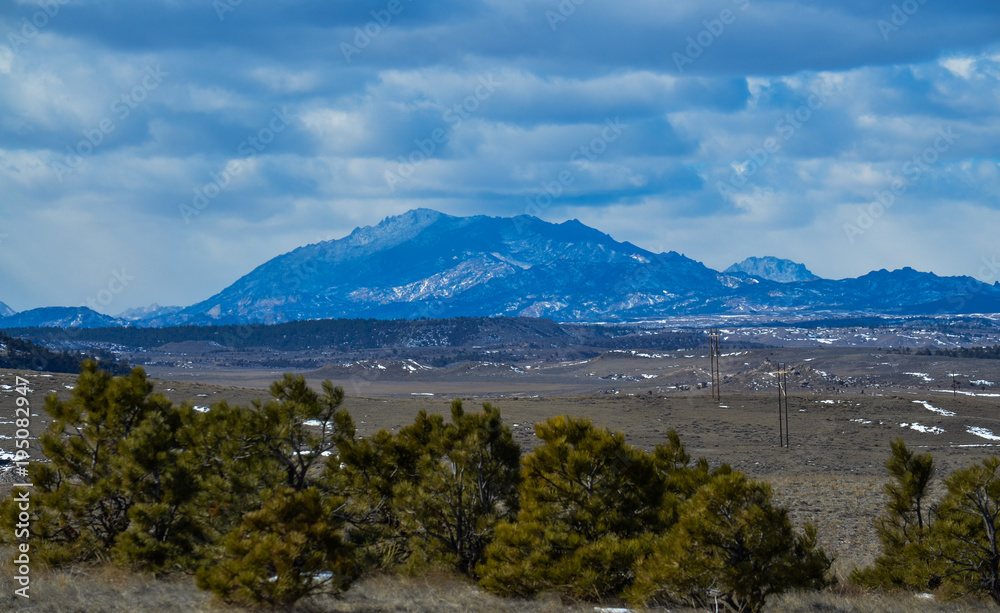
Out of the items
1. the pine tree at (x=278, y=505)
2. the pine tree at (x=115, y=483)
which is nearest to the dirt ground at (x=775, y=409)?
the pine tree at (x=115, y=483)

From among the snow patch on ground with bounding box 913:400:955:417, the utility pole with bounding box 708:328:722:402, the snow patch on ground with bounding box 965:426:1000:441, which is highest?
the utility pole with bounding box 708:328:722:402

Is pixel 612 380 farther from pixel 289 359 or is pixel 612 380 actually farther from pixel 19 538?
pixel 19 538

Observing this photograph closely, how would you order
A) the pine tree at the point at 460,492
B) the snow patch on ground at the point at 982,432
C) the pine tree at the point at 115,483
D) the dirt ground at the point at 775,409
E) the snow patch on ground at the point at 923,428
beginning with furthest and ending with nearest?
1. the snow patch on ground at the point at 923,428
2. the snow patch on ground at the point at 982,432
3. the dirt ground at the point at 775,409
4. the pine tree at the point at 460,492
5. the pine tree at the point at 115,483

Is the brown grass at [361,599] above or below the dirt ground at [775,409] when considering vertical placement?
above

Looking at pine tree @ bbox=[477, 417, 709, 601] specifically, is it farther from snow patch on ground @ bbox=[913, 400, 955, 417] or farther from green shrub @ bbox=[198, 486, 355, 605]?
snow patch on ground @ bbox=[913, 400, 955, 417]

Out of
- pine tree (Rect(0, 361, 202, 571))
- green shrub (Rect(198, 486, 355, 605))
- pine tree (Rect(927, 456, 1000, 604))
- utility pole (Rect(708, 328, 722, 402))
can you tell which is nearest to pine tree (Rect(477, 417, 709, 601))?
green shrub (Rect(198, 486, 355, 605))

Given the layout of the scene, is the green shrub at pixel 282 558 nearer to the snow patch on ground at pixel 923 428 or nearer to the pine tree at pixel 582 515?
the pine tree at pixel 582 515

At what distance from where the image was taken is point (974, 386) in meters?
94.7

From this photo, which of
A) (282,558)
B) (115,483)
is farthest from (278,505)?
(115,483)

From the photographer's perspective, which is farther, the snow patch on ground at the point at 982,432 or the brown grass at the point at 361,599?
the snow patch on ground at the point at 982,432

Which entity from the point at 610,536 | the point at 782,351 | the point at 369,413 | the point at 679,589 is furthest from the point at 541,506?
the point at 782,351

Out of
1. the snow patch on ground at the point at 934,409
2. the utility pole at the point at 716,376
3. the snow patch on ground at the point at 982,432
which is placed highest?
the utility pole at the point at 716,376

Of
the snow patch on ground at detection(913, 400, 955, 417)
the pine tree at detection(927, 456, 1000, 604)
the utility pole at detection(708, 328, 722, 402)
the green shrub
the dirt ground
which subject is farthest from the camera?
the utility pole at detection(708, 328, 722, 402)

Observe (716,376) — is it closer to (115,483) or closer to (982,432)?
(982,432)
